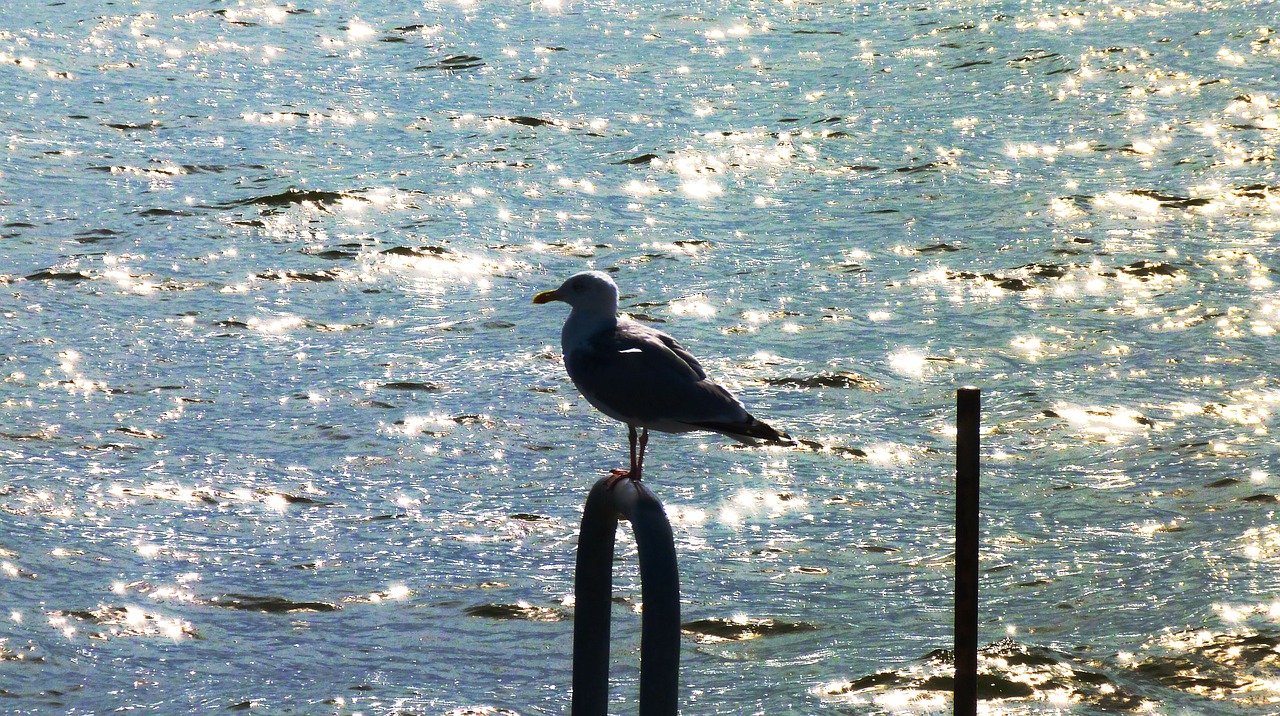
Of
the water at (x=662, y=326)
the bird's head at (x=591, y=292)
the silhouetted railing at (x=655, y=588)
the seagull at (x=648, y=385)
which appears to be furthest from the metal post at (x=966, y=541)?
the water at (x=662, y=326)

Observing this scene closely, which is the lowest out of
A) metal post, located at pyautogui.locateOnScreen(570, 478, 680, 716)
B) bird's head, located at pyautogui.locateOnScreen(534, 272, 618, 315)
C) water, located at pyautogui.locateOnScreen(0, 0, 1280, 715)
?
water, located at pyautogui.locateOnScreen(0, 0, 1280, 715)

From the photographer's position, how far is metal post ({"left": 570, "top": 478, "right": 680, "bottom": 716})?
311 centimetres

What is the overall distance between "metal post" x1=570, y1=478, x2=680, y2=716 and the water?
1.22 meters

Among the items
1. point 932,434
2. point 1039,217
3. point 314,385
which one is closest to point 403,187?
point 314,385

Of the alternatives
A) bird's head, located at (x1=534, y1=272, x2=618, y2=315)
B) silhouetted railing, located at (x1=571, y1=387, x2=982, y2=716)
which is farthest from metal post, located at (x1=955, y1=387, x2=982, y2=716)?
bird's head, located at (x1=534, y1=272, x2=618, y2=315)

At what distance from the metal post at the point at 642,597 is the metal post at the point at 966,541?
534 mm

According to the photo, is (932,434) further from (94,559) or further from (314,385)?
(94,559)

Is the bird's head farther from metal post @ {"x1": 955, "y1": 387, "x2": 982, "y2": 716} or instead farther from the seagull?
metal post @ {"x1": 955, "y1": 387, "x2": 982, "y2": 716}

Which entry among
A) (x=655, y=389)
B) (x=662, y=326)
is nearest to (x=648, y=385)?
(x=655, y=389)

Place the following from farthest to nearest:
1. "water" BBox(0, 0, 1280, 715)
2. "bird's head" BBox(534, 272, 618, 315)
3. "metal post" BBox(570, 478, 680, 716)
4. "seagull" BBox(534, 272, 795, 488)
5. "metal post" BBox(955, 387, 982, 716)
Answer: "water" BBox(0, 0, 1280, 715)
"bird's head" BBox(534, 272, 618, 315)
"seagull" BBox(534, 272, 795, 488)
"metal post" BBox(570, 478, 680, 716)
"metal post" BBox(955, 387, 982, 716)

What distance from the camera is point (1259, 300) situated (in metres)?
7.83

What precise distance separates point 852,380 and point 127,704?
348 centimetres

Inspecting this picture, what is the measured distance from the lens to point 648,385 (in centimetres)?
418

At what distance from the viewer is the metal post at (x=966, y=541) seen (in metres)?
2.62
